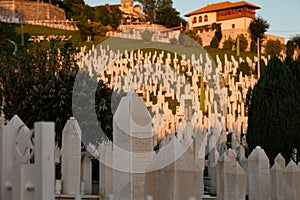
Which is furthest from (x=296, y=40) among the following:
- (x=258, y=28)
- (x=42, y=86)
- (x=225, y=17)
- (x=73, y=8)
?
(x=42, y=86)

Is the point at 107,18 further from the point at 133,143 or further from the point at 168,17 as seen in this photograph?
the point at 133,143

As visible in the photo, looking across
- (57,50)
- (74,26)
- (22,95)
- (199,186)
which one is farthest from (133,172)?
(74,26)

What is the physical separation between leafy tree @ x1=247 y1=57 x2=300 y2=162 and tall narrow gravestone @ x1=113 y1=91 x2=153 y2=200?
4958mm

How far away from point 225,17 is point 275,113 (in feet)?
235

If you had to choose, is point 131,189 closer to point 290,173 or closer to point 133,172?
point 133,172

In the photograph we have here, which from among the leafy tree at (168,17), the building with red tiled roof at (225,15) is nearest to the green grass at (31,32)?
the leafy tree at (168,17)

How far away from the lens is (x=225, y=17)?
80.4 m

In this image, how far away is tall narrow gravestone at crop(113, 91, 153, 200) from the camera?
5469 millimetres

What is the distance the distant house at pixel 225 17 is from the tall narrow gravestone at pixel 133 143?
65312 mm

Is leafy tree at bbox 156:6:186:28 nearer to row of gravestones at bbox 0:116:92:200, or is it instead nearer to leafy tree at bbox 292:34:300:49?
leafy tree at bbox 292:34:300:49

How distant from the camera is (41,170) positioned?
3.63m

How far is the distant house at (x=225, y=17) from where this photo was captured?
2853 inches

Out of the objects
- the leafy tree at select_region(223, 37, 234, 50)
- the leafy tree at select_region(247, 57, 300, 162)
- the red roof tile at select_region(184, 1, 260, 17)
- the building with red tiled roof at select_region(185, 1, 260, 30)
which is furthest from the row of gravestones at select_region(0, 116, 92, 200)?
the red roof tile at select_region(184, 1, 260, 17)

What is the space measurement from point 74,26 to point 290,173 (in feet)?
224
